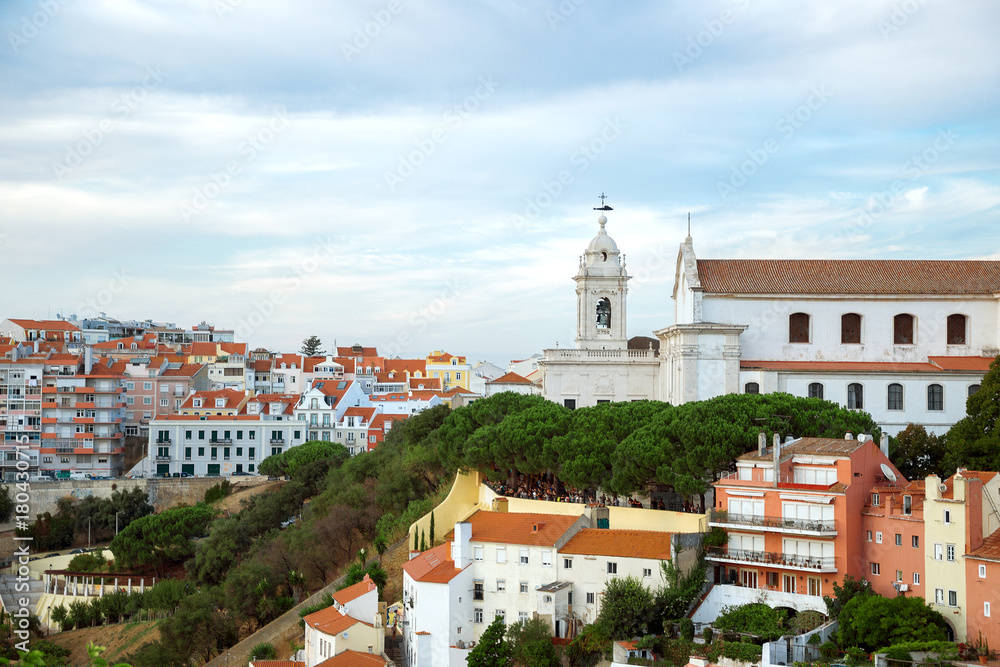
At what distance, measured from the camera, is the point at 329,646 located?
37.6m

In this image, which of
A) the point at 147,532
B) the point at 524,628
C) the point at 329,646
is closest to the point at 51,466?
the point at 147,532

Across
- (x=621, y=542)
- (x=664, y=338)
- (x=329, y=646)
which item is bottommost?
(x=329, y=646)

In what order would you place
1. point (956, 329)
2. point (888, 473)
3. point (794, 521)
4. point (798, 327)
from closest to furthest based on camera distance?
1. point (794, 521)
2. point (888, 473)
3. point (956, 329)
4. point (798, 327)

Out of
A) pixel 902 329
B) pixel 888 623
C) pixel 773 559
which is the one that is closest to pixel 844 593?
pixel 888 623

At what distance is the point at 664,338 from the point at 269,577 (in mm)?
20198

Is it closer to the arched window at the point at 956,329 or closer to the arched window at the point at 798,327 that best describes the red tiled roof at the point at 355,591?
the arched window at the point at 798,327

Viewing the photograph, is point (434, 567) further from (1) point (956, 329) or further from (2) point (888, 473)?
(1) point (956, 329)

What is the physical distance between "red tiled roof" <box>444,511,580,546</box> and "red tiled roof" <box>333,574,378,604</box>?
3988mm

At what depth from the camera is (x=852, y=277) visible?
170 ft

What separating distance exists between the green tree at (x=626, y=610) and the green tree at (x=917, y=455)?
35.1ft

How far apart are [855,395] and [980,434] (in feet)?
35.2

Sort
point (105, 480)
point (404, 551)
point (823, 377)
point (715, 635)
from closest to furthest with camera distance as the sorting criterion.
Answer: point (715, 635) → point (404, 551) → point (823, 377) → point (105, 480)

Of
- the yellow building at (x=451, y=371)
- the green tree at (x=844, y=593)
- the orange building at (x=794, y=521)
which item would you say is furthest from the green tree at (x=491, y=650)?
the yellow building at (x=451, y=371)

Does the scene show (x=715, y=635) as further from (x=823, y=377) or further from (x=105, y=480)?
(x=105, y=480)
